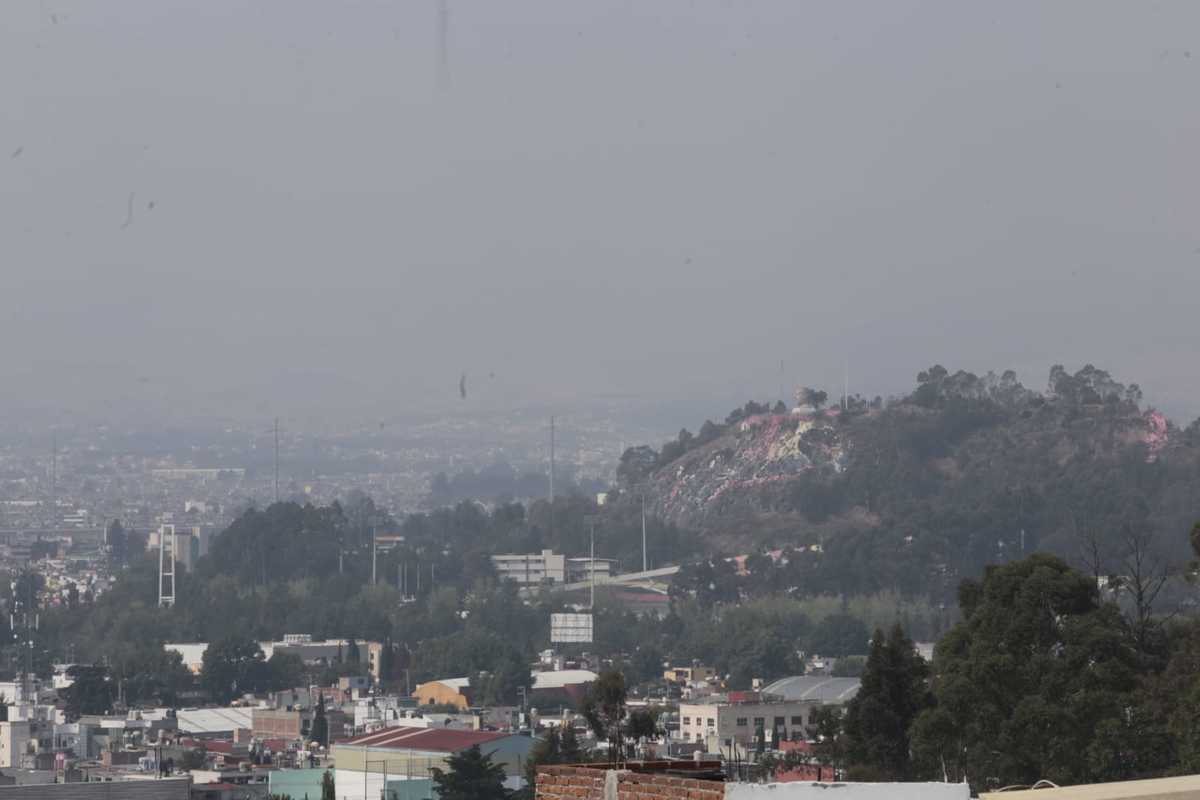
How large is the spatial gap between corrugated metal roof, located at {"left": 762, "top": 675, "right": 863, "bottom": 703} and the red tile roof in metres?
13.9

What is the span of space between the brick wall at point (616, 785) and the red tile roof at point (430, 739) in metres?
40.0

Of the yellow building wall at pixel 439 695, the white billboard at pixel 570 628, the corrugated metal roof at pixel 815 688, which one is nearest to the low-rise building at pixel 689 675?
the yellow building wall at pixel 439 695

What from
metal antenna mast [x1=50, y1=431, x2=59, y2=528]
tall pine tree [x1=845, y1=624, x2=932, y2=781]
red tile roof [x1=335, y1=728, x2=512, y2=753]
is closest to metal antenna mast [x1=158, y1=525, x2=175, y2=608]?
metal antenna mast [x1=50, y1=431, x2=59, y2=528]

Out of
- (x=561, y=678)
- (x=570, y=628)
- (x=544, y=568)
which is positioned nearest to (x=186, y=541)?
(x=544, y=568)

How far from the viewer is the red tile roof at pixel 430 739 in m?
52.6

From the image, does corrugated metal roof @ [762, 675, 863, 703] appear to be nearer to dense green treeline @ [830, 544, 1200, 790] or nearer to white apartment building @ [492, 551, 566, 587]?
dense green treeline @ [830, 544, 1200, 790]

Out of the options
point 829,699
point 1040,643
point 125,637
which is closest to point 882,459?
point 125,637

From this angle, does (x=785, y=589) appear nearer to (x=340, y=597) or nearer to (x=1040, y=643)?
(x=340, y=597)

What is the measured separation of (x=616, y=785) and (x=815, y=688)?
64.0 meters

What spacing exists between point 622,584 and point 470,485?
60.3 meters

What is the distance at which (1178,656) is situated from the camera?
25.6 meters

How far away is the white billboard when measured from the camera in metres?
110

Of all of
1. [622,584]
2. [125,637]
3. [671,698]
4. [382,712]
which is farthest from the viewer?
[622,584]

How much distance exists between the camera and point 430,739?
55156 millimetres
